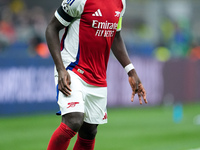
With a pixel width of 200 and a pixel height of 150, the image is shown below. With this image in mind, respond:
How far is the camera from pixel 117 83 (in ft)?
51.0

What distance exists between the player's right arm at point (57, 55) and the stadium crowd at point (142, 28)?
7.49 metres

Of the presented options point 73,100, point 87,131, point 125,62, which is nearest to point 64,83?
point 73,100

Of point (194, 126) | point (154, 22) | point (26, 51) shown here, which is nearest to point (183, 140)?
point (194, 126)

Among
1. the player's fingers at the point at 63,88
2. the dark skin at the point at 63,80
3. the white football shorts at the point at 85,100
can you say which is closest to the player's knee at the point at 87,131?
the dark skin at the point at 63,80

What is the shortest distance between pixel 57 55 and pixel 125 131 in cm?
588

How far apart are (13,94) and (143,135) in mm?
3901

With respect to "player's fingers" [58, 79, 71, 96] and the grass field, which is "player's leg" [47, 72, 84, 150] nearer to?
"player's fingers" [58, 79, 71, 96]

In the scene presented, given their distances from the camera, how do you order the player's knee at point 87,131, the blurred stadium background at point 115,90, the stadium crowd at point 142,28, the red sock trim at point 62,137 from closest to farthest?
the red sock trim at point 62,137
the player's knee at point 87,131
the blurred stadium background at point 115,90
the stadium crowd at point 142,28

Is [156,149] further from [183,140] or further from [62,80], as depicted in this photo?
[62,80]

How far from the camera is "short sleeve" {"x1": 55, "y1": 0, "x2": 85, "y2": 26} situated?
18.3 ft

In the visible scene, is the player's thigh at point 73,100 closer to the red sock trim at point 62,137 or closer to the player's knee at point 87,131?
the red sock trim at point 62,137

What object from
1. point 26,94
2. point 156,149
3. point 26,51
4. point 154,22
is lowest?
point 156,149

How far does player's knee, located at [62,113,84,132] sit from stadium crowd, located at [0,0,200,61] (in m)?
7.76

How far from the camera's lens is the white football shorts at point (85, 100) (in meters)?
5.52
